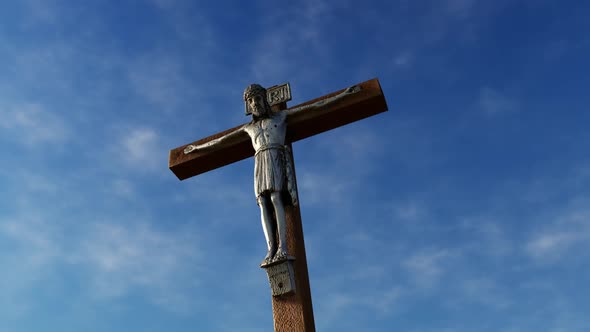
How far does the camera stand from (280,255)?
4.69 metres

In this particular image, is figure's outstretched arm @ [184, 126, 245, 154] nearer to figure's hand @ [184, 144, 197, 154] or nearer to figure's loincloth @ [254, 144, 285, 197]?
figure's hand @ [184, 144, 197, 154]

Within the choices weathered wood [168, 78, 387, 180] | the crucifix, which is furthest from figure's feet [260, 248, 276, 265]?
weathered wood [168, 78, 387, 180]

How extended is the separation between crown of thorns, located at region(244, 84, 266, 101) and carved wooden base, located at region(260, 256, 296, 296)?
165 cm

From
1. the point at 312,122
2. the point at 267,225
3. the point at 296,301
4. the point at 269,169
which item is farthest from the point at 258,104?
the point at 296,301

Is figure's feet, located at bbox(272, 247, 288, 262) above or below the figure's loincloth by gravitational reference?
below

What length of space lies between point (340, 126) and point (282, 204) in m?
1.14

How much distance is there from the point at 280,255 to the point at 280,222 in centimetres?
31

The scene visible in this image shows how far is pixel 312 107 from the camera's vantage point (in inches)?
221

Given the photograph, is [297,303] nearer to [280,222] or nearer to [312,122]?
[280,222]

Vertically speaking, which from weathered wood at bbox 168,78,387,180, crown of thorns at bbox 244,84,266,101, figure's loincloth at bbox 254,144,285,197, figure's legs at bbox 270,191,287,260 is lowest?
figure's legs at bbox 270,191,287,260

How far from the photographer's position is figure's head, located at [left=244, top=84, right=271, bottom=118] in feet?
18.3

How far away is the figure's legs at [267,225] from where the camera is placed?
16.0ft

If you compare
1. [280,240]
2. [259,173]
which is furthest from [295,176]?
[280,240]

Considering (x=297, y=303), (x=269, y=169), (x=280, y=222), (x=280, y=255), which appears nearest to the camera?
(x=297, y=303)
